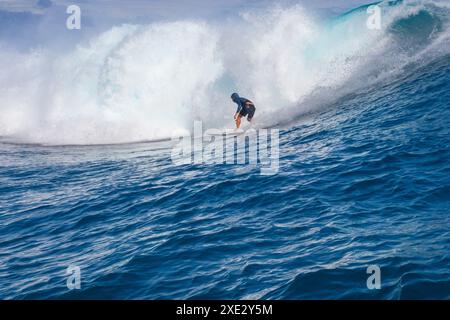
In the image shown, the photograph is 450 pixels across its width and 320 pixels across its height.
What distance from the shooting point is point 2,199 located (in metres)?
14.5

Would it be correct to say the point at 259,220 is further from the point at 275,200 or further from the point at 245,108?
the point at 245,108

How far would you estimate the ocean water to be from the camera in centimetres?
753

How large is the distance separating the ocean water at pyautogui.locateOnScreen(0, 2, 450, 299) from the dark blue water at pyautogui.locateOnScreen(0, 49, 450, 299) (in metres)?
0.04

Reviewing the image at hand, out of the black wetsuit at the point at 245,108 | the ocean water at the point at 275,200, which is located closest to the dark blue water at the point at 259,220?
the ocean water at the point at 275,200

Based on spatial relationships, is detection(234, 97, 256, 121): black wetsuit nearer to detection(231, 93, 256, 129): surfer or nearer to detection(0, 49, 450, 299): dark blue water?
detection(231, 93, 256, 129): surfer

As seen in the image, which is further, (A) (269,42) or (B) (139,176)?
(A) (269,42)

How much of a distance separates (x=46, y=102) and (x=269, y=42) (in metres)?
13.9

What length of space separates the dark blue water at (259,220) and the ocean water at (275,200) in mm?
39

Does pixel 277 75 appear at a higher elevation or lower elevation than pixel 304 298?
higher

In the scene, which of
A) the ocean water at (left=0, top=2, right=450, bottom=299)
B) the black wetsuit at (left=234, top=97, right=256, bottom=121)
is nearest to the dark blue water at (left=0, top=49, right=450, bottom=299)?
the ocean water at (left=0, top=2, right=450, bottom=299)

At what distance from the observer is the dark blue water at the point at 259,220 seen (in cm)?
736

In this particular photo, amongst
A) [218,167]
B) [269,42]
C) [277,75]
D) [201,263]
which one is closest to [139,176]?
[218,167]
